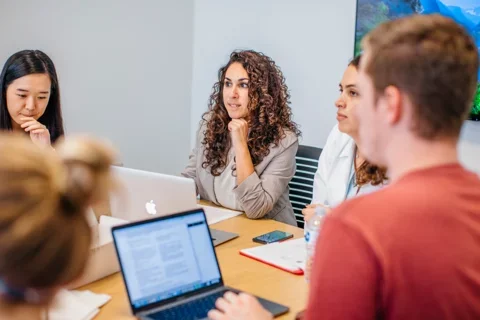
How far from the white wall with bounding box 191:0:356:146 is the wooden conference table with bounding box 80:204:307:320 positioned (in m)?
1.48

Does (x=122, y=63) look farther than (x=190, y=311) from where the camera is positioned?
Yes

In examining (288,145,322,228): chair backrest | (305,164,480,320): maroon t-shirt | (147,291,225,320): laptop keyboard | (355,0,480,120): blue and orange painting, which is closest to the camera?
(305,164,480,320): maroon t-shirt

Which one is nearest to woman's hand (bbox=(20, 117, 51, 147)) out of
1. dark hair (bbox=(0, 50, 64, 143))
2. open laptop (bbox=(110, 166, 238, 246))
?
dark hair (bbox=(0, 50, 64, 143))

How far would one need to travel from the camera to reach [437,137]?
96cm

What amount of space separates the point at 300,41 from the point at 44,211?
2.87 metres

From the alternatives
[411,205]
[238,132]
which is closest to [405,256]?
[411,205]

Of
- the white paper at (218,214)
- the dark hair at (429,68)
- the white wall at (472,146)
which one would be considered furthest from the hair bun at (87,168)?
the white wall at (472,146)

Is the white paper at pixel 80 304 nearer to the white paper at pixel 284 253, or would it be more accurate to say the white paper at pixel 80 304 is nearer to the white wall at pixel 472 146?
the white paper at pixel 284 253

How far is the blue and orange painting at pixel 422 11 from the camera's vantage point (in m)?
2.61

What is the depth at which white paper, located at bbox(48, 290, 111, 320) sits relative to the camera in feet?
4.61

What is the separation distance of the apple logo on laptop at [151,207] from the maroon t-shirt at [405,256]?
1243 mm

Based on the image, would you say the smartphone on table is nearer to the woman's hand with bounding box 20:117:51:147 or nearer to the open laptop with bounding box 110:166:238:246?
the open laptop with bounding box 110:166:238:246

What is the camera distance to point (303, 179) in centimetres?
290

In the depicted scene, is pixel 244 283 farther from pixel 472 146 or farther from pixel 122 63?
pixel 122 63
